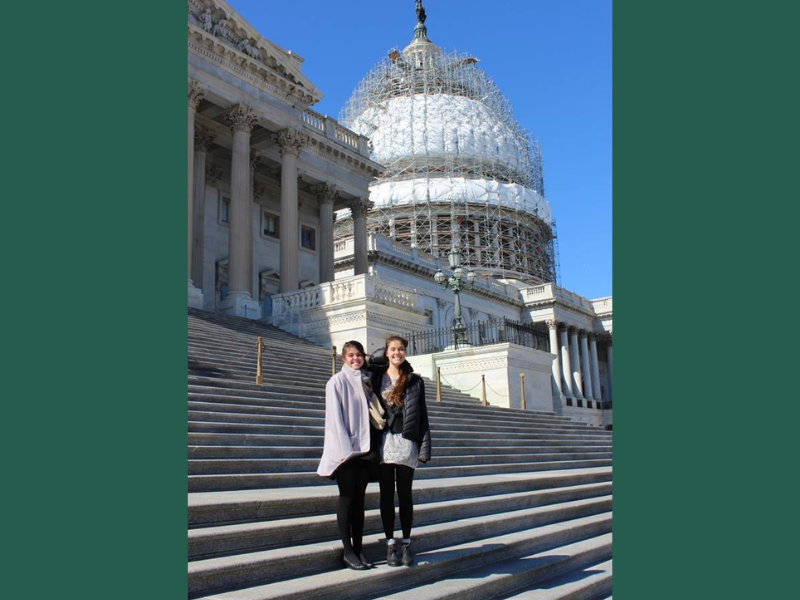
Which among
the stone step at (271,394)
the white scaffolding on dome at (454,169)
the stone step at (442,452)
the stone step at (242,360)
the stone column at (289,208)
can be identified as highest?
the white scaffolding on dome at (454,169)

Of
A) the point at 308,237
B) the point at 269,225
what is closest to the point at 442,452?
the point at 269,225

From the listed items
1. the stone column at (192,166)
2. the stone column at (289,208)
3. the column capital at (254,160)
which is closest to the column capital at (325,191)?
the column capital at (254,160)

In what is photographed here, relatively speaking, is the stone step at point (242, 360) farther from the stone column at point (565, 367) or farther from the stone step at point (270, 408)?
the stone column at point (565, 367)

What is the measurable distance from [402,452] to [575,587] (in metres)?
2.05

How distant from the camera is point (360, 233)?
35.0 meters

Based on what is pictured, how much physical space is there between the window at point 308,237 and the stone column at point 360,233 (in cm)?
229

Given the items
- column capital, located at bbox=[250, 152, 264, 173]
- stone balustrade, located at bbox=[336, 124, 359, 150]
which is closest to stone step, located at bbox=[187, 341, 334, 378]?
column capital, located at bbox=[250, 152, 264, 173]

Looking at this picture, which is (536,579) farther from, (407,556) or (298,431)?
(298,431)

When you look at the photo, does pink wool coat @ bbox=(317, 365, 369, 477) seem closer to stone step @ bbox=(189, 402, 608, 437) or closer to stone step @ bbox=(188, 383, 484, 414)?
stone step @ bbox=(189, 402, 608, 437)

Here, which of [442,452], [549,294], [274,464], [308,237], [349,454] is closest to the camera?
[349,454]

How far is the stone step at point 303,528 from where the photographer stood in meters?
5.54

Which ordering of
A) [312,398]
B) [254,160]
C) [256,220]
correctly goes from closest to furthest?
1. [312,398]
2. [254,160]
3. [256,220]

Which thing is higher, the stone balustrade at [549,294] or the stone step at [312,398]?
the stone balustrade at [549,294]

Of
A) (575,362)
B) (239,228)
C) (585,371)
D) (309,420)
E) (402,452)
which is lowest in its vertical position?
(402,452)
